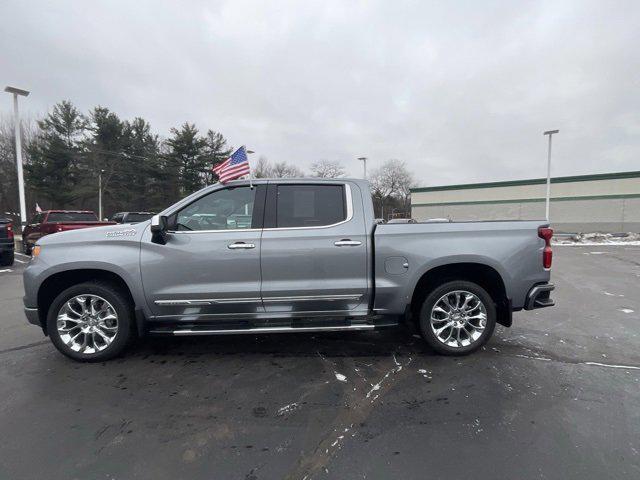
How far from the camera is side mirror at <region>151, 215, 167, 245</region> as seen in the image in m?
A: 3.73

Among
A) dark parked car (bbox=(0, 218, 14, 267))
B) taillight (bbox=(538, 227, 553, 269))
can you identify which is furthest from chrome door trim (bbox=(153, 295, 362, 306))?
dark parked car (bbox=(0, 218, 14, 267))

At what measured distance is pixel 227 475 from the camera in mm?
2307

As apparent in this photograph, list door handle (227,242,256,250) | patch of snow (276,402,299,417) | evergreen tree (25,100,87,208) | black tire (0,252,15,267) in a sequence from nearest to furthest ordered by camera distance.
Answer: patch of snow (276,402,299,417)
door handle (227,242,256,250)
black tire (0,252,15,267)
evergreen tree (25,100,87,208)

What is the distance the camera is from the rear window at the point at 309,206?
4.00m

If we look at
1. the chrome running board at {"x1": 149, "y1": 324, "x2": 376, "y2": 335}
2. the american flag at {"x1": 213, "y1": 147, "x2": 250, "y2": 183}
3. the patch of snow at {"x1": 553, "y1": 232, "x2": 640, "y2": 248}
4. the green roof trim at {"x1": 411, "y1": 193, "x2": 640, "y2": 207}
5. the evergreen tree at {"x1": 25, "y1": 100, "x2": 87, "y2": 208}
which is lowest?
the patch of snow at {"x1": 553, "y1": 232, "x2": 640, "y2": 248}

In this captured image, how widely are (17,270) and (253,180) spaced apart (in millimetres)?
10742

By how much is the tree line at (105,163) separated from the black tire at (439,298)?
36.0m

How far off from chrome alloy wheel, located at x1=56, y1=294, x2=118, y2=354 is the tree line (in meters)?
35.0

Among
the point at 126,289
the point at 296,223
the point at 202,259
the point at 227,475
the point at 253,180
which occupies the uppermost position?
the point at 253,180

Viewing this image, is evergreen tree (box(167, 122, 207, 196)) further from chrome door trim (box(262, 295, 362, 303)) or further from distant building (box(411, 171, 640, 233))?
chrome door trim (box(262, 295, 362, 303))

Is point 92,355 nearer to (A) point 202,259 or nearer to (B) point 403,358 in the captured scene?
(A) point 202,259

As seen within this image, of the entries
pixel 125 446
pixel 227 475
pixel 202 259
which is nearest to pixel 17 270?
pixel 202 259

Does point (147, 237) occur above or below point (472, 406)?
above

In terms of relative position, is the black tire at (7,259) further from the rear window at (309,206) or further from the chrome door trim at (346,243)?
the chrome door trim at (346,243)
